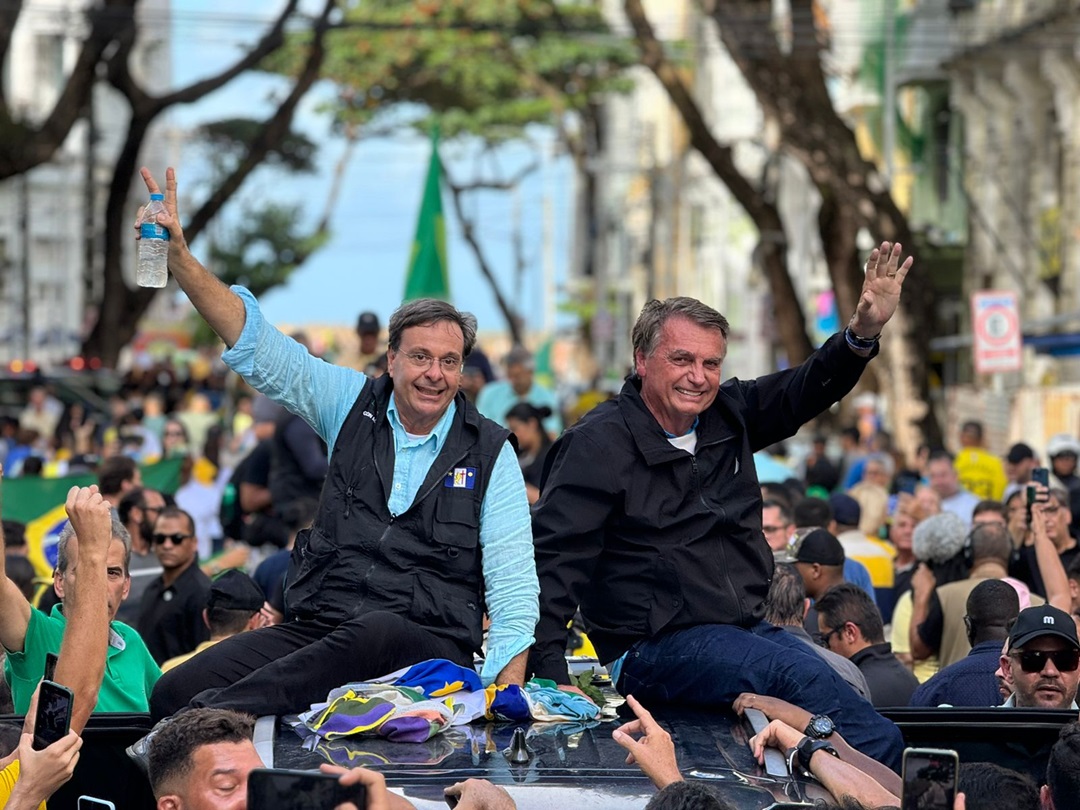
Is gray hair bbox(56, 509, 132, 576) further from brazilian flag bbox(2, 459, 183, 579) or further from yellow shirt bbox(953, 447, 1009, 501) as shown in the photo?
yellow shirt bbox(953, 447, 1009, 501)

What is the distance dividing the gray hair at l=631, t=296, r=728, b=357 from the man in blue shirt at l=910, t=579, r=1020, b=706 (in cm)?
182

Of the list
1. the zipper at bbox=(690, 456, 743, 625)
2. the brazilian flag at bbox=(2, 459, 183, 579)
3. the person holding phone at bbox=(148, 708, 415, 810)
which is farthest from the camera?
the brazilian flag at bbox=(2, 459, 183, 579)

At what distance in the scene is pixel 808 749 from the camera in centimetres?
476

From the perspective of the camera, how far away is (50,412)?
1067 inches

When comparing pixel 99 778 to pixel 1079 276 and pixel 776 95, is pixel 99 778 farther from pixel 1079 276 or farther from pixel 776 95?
pixel 1079 276

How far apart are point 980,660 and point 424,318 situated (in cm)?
262

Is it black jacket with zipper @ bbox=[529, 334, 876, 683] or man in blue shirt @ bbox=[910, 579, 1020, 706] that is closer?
black jacket with zipper @ bbox=[529, 334, 876, 683]

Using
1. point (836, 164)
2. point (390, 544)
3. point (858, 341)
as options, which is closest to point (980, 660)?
point (858, 341)

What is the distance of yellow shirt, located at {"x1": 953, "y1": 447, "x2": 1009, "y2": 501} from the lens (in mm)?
15578

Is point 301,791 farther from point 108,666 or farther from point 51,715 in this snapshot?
point 108,666

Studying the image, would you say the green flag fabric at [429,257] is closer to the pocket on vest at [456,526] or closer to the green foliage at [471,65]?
the pocket on vest at [456,526]

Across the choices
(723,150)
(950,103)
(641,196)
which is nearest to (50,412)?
(723,150)

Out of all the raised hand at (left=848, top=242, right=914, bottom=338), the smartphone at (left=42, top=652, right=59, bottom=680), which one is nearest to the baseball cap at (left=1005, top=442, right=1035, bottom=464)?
the raised hand at (left=848, top=242, right=914, bottom=338)

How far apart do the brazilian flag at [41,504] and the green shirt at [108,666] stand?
6564mm
